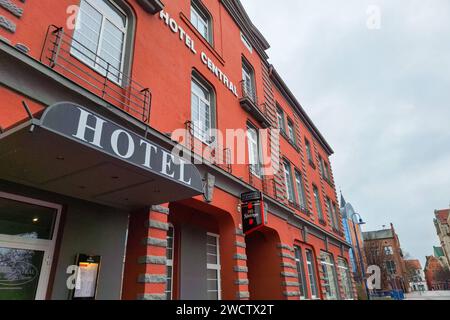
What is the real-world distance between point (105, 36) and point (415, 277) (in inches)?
4244

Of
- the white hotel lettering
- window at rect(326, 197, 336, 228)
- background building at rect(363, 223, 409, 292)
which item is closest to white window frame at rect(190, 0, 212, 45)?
the white hotel lettering

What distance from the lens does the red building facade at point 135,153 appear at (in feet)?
14.5

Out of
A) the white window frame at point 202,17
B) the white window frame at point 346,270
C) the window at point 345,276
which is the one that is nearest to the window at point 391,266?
the white window frame at point 346,270

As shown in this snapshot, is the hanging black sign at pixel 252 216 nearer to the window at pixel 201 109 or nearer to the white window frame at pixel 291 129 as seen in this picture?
the window at pixel 201 109

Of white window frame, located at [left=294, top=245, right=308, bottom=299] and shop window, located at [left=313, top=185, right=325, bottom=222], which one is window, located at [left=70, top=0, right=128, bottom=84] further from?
shop window, located at [left=313, top=185, right=325, bottom=222]

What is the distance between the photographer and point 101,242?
6297mm

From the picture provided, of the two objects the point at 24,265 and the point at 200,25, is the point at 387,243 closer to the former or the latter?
Answer: the point at 200,25

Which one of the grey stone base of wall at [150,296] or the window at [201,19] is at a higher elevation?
the window at [201,19]

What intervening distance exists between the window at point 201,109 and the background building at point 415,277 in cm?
7908

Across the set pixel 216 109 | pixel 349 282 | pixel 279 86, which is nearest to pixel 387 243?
pixel 349 282

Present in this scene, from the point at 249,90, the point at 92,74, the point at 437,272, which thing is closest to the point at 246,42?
the point at 249,90

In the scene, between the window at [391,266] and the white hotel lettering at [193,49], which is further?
the window at [391,266]

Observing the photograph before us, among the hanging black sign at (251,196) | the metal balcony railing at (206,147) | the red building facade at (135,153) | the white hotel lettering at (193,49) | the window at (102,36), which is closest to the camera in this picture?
the red building facade at (135,153)

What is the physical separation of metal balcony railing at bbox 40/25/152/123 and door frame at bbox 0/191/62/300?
2.26 meters
